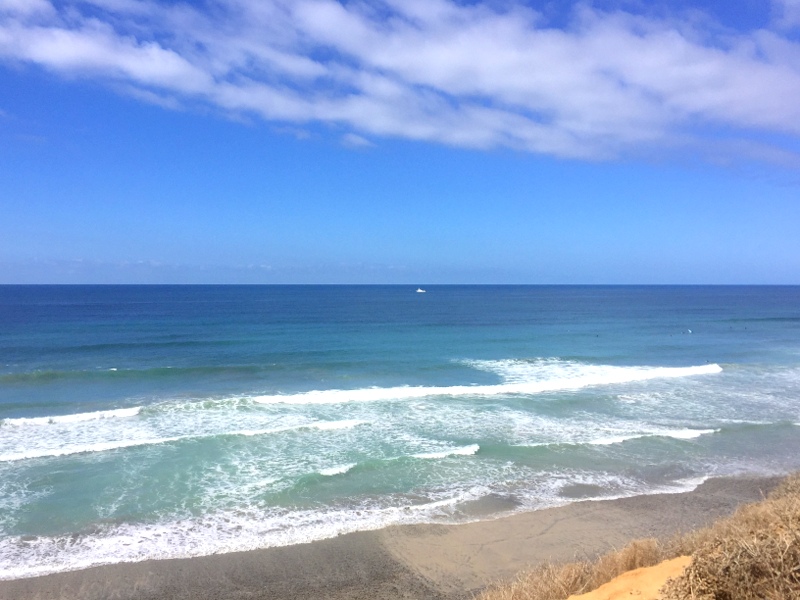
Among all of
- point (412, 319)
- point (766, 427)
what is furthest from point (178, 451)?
point (412, 319)

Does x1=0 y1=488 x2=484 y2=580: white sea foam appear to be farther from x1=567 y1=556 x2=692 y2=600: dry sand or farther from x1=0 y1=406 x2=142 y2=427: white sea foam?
x1=0 y1=406 x2=142 y2=427: white sea foam

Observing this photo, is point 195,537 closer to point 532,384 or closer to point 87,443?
point 87,443

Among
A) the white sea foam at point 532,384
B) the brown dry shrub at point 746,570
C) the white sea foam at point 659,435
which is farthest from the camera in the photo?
the white sea foam at point 532,384

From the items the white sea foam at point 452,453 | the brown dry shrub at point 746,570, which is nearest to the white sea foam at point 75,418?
the white sea foam at point 452,453

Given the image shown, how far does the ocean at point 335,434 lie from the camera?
1192 cm

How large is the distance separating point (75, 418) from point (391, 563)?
14154 millimetres

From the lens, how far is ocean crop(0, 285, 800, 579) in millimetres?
11922

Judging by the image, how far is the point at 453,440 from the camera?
672 inches

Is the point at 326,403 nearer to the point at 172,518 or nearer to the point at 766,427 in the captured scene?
the point at 172,518

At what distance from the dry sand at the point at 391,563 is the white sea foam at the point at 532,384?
11.1m

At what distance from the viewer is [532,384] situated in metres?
24.8

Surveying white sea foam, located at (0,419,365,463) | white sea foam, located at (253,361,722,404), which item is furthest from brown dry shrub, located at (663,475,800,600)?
white sea foam, located at (253,361,722,404)

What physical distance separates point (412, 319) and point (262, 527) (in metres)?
44.4

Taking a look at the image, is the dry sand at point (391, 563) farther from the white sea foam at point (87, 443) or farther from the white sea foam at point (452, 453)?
the white sea foam at point (87, 443)
